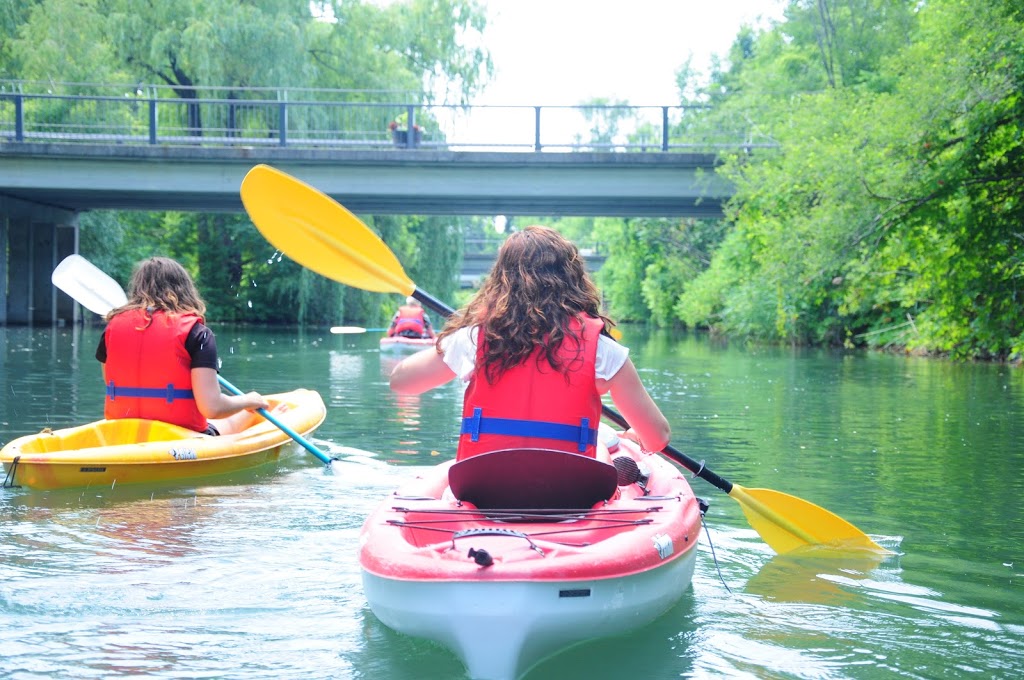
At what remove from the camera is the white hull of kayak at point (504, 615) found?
10.7ft

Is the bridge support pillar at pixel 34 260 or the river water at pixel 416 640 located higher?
the bridge support pillar at pixel 34 260

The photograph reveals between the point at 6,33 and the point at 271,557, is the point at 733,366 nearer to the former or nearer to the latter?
the point at 271,557

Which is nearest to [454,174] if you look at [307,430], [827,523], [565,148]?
[565,148]

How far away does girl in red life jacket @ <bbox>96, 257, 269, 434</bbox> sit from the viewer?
6.20m

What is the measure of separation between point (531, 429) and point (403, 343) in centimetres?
1574

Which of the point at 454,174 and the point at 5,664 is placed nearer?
the point at 5,664

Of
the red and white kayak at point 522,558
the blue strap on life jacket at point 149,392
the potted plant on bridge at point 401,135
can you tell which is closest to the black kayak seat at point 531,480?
the red and white kayak at point 522,558

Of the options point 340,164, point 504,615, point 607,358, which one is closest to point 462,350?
point 607,358

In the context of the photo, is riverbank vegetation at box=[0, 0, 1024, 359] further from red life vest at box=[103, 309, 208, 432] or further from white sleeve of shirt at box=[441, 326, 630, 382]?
white sleeve of shirt at box=[441, 326, 630, 382]

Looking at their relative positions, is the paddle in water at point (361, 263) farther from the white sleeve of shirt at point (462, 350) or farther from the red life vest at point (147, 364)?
the white sleeve of shirt at point (462, 350)

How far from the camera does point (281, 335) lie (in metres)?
27.0

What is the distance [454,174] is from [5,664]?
68.2 ft

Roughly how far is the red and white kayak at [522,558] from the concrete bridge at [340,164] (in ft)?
63.7

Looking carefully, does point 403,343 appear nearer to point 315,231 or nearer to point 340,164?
point 340,164
